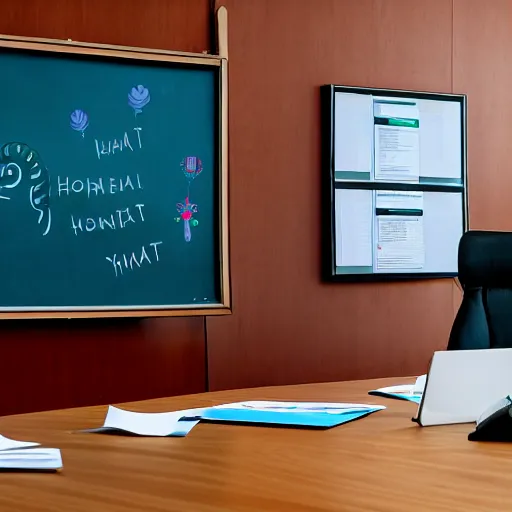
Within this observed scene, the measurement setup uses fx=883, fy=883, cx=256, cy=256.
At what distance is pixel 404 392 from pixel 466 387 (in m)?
0.46

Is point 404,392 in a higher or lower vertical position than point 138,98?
lower

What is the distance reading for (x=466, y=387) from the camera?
1.64 meters

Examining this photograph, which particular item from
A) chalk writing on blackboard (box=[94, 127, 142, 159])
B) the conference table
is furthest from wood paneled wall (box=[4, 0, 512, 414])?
the conference table

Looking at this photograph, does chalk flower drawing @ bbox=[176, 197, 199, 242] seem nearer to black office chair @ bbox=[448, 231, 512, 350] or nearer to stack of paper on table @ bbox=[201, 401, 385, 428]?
Answer: black office chair @ bbox=[448, 231, 512, 350]

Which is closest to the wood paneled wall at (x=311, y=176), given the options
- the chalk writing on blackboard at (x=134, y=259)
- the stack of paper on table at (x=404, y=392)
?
the chalk writing on blackboard at (x=134, y=259)

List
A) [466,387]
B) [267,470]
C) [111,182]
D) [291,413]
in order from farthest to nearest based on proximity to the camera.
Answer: [111,182]
[291,413]
[466,387]
[267,470]

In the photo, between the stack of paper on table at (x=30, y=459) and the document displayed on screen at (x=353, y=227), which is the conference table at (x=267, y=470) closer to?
the stack of paper on table at (x=30, y=459)

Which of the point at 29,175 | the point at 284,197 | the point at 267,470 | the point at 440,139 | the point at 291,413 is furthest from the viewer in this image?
the point at 440,139

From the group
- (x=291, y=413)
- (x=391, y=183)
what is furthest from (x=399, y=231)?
(x=291, y=413)

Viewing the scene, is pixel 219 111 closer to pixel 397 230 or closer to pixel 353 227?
pixel 353 227

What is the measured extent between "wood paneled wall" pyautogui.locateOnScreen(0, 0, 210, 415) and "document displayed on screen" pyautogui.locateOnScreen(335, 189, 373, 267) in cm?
63

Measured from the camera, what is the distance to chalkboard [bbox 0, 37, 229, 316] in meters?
2.76

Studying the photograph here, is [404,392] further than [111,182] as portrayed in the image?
No

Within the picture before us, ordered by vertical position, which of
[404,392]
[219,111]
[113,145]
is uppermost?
[219,111]
